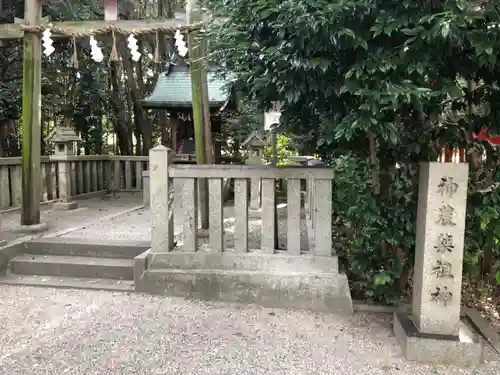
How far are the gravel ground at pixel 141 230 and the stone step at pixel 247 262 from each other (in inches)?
10.6

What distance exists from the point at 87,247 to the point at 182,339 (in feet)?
7.12

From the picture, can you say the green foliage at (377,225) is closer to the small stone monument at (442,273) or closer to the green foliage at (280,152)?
the small stone monument at (442,273)

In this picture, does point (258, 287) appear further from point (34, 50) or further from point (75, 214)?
point (75, 214)

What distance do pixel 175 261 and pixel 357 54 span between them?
2.53m

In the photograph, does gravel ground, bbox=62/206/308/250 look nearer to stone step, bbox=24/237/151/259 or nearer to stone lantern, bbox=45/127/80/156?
stone step, bbox=24/237/151/259

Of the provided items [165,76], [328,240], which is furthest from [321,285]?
[165,76]

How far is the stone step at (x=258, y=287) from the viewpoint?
3.85 metres

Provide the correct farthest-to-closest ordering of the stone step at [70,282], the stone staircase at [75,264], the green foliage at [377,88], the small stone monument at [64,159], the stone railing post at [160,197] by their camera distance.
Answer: the small stone monument at [64,159], the stone staircase at [75,264], the stone step at [70,282], the stone railing post at [160,197], the green foliage at [377,88]

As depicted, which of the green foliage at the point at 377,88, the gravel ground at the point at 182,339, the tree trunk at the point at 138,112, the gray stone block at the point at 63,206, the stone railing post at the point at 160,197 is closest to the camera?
the green foliage at the point at 377,88

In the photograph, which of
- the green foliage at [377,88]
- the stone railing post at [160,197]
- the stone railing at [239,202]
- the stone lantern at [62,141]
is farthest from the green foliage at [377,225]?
the stone lantern at [62,141]

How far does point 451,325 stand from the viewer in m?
3.07

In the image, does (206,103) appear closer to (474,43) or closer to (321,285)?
(321,285)

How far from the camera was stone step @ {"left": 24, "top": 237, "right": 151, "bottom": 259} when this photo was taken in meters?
4.87

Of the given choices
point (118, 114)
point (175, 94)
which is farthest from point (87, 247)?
point (118, 114)
